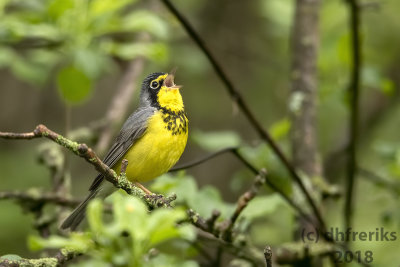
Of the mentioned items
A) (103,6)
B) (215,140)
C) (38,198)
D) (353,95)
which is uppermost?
(103,6)

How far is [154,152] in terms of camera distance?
4637 mm

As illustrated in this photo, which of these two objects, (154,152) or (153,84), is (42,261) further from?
(153,84)

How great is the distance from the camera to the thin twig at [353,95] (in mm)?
4395

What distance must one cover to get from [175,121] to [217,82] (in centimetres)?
450

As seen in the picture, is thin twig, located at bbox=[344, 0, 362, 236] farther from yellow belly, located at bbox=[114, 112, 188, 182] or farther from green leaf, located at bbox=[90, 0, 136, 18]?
green leaf, located at bbox=[90, 0, 136, 18]

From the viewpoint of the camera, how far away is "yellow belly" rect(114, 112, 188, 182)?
4641 millimetres

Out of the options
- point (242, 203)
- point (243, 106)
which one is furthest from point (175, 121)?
point (242, 203)

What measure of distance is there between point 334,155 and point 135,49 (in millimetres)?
1959

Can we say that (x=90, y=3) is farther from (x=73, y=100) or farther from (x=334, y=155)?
(x=334, y=155)

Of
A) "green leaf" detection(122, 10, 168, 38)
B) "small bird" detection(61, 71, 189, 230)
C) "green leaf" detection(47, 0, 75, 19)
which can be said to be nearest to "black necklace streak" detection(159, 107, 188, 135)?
"small bird" detection(61, 71, 189, 230)

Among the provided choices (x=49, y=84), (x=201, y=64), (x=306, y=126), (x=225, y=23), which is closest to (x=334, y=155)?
(x=306, y=126)

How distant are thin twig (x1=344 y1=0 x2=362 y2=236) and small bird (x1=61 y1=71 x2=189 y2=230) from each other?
3.89ft

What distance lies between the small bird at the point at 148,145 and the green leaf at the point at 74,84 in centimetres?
40

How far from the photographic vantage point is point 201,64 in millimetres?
7496
